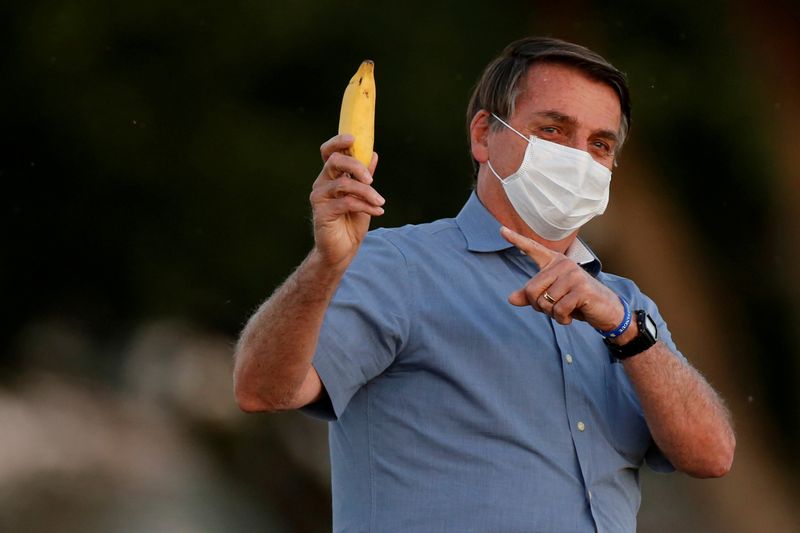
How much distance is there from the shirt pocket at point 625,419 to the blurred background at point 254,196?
3344mm

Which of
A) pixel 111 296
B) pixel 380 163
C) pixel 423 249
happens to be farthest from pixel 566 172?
pixel 111 296

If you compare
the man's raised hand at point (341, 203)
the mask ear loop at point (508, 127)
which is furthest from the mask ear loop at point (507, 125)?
the man's raised hand at point (341, 203)

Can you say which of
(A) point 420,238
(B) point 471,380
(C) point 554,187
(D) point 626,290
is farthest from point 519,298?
(D) point 626,290

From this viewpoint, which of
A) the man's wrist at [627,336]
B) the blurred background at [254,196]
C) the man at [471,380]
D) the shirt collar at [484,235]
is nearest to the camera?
the man at [471,380]

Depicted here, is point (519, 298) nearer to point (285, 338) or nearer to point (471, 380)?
point (471, 380)

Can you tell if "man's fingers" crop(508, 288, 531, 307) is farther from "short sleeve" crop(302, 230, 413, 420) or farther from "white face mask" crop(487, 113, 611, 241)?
"white face mask" crop(487, 113, 611, 241)

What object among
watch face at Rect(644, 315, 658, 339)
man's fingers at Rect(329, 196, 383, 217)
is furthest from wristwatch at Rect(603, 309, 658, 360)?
man's fingers at Rect(329, 196, 383, 217)

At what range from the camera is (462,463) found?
2.66 m

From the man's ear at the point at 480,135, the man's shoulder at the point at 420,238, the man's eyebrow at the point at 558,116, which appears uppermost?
the man's eyebrow at the point at 558,116

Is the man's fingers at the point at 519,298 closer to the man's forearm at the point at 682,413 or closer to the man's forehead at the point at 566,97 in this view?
the man's forearm at the point at 682,413

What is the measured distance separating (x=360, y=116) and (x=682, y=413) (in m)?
0.93

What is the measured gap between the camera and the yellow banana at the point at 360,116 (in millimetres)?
2373

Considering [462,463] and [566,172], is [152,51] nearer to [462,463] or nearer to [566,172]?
[566,172]

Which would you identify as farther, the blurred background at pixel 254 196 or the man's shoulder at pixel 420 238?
the blurred background at pixel 254 196
